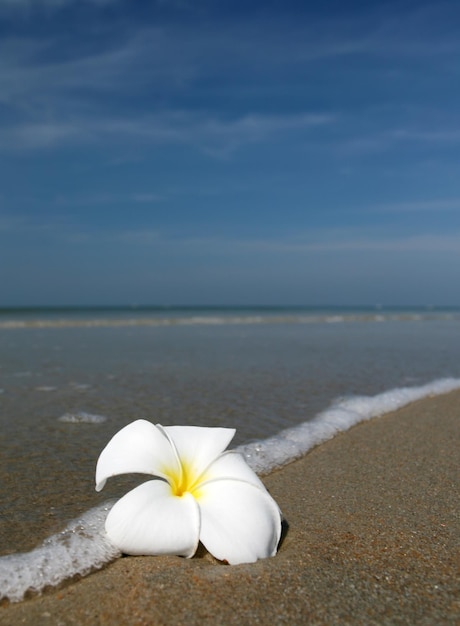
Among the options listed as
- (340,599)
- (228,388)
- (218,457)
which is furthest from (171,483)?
(228,388)

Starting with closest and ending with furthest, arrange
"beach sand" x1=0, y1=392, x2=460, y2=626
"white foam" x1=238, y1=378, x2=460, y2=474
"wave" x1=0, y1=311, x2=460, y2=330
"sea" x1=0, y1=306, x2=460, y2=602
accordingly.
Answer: "beach sand" x1=0, y1=392, x2=460, y2=626 < "sea" x1=0, y1=306, x2=460, y2=602 < "white foam" x1=238, y1=378, x2=460, y2=474 < "wave" x1=0, y1=311, x2=460, y2=330

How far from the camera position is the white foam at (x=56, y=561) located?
233cm

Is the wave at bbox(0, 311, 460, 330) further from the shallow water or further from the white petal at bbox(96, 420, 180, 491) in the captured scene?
the white petal at bbox(96, 420, 180, 491)

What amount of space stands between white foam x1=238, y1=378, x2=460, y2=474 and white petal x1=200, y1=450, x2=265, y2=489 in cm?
135

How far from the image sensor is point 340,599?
2.14 meters

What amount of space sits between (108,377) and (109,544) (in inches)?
197

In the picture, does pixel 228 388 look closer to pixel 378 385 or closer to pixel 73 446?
pixel 378 385

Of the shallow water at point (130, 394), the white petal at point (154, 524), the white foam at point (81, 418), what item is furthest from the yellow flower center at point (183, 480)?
the white foam at point (81, 418)

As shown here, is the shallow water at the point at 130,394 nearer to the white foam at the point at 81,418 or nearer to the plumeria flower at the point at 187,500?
the white foam at the point at 81,418

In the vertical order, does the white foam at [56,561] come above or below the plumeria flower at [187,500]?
below

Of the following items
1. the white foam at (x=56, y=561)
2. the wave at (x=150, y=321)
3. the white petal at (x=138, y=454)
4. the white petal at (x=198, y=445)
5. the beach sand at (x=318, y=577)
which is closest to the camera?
the beach sand at (x=318, y=577)

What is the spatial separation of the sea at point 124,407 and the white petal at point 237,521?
49cm

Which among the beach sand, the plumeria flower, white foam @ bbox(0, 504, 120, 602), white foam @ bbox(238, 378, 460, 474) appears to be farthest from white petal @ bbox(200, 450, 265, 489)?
white foam @ bbox(238, 378, 460, 474)

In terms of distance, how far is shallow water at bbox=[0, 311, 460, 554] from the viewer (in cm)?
335
